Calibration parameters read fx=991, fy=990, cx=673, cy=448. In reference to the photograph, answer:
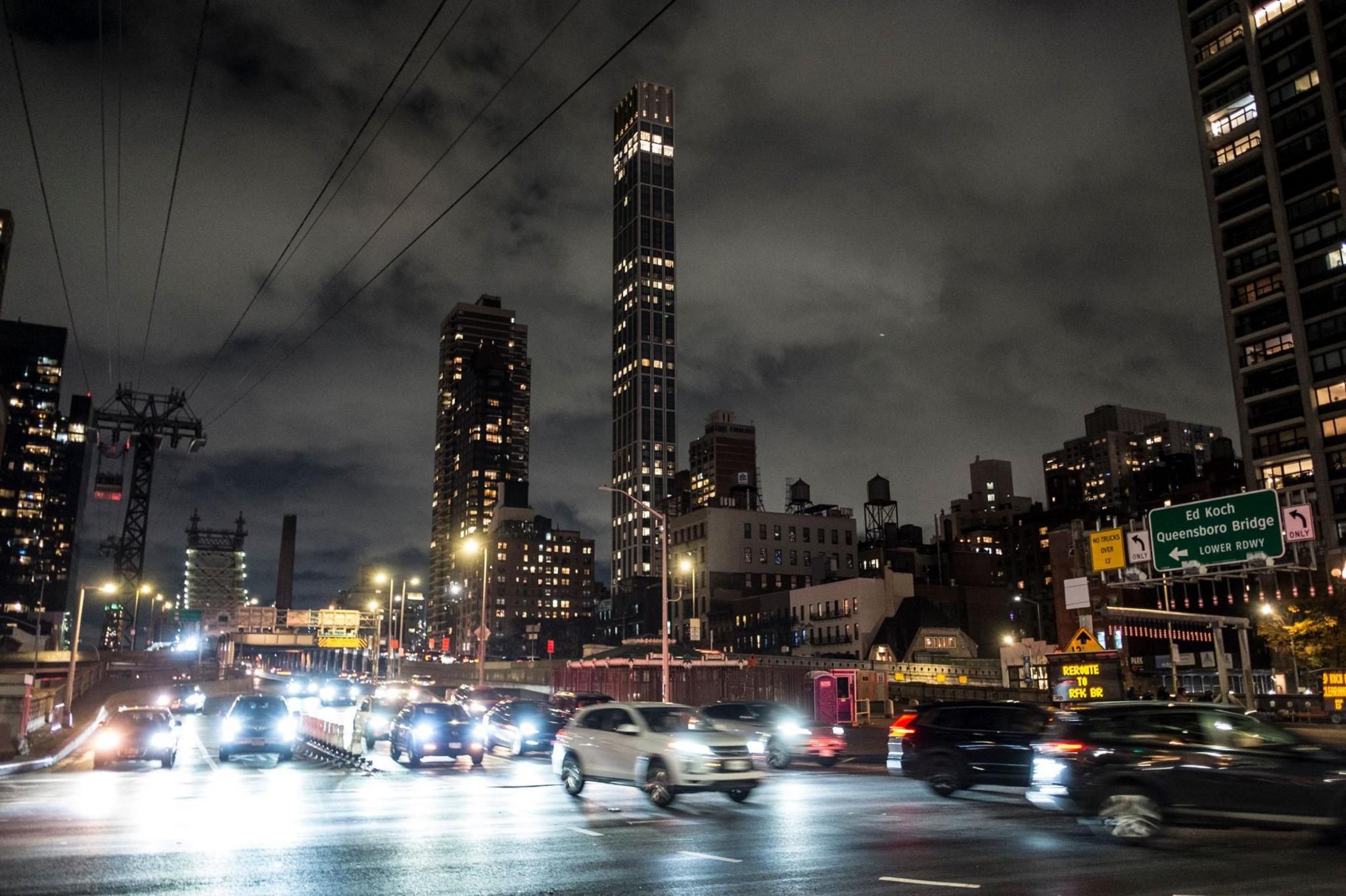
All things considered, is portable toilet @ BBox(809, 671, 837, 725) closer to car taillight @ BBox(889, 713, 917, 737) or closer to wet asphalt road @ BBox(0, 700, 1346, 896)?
car taillight @ BBox(889, 713, 917, 737)

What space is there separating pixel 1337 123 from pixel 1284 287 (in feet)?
46.6

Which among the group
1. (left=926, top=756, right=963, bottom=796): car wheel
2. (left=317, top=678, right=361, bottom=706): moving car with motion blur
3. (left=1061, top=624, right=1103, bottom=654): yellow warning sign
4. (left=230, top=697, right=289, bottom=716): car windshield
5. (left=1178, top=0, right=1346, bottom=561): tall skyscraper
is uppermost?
(left=1178, top=0, right=1346, bottom=561): tall skyscraper

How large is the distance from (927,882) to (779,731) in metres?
15.9

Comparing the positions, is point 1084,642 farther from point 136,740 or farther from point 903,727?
point 136,740

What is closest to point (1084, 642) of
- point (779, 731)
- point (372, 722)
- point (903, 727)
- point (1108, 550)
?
point (1108, 550)

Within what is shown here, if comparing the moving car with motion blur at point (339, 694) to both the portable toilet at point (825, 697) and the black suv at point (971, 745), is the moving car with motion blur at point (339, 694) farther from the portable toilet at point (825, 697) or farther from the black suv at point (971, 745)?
the black suv at point (971, 745)

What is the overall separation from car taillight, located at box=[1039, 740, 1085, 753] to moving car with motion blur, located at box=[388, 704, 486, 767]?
1601 cm

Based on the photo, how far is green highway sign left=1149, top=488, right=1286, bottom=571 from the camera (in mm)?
33719

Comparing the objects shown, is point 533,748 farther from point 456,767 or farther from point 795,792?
point 795,792

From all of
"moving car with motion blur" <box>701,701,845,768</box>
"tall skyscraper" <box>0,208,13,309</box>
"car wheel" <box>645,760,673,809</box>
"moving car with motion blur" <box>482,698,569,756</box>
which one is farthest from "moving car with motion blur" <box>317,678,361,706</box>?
"tall skyscraper" <box>0,208,13,309</box>

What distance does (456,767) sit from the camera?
2528 centimetres

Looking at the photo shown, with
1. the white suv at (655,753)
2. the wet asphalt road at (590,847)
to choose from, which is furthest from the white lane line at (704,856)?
the white suv at (655,753)

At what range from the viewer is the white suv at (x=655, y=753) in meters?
16.7

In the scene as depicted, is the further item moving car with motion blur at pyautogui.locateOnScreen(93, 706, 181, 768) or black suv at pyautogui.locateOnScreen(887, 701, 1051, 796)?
moving car with motion blur at pyautogui.locateOnScreen(93, 706, 181, 768)
